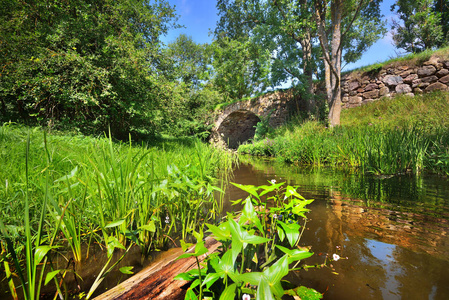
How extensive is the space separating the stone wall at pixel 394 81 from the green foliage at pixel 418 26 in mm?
7777

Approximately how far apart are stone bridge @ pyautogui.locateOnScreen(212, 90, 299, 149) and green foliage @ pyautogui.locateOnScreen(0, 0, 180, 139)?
4383mm

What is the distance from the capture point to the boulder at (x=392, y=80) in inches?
332

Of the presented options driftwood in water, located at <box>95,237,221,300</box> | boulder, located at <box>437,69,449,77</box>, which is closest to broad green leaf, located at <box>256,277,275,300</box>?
driftwood in water, located at <box>95,237,221,300</box>

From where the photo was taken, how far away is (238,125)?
15930 mm

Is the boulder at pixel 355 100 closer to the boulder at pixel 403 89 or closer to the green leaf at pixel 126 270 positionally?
the boulder at pixel 403 89

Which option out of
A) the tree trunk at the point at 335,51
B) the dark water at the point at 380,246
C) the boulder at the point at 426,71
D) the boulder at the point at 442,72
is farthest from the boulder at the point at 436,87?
the dark water at the point at 380,246

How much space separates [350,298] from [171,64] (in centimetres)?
857

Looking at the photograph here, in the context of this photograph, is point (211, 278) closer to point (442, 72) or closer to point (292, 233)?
point (292, 233)

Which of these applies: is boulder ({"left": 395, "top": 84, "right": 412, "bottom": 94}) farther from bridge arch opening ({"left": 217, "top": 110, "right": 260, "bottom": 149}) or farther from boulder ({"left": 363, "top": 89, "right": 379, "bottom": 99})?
bridge arch opening ({"left": 217, "top": 110, "right": 260, "bottom": 149})

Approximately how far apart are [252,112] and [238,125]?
10.6 feet

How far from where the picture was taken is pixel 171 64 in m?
7.66

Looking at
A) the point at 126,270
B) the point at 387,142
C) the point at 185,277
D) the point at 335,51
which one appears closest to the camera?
the point at 185,277

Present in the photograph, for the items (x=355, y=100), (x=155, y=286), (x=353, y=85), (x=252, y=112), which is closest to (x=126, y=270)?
(x=155, y=286)

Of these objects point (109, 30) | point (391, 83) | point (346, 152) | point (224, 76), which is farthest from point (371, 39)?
point (109, 30)
